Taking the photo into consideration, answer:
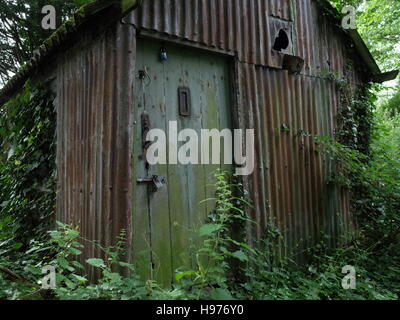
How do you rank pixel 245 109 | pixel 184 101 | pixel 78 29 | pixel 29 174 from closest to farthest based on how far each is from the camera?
pixel 78 29 < pixel 184 101 < pixel 245 109 < pixel 29 174

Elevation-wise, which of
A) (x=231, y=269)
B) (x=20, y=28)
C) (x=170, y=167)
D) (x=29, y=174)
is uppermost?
(x=20, y=28)

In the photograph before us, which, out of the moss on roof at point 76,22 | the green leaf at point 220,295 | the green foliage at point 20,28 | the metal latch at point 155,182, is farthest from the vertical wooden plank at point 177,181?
the green foliage at point 20,28

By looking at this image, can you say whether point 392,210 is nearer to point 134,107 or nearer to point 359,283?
point 359,283

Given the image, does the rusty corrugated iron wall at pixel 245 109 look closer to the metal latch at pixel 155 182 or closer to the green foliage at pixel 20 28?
the metal latch at pixel 155 182

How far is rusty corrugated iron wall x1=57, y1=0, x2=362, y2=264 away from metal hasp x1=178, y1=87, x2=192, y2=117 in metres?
0.65

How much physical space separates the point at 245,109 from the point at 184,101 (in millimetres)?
999

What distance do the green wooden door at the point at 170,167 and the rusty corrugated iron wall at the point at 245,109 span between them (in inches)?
9.9

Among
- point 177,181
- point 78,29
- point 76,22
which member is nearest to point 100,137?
point 177,181

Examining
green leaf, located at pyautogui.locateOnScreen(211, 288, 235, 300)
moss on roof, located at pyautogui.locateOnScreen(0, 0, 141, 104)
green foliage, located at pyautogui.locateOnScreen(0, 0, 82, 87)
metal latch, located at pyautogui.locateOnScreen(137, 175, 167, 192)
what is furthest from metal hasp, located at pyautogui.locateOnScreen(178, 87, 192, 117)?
green foliage, located at pyautogui.locateOnScreen(0, 0, 82, 87)

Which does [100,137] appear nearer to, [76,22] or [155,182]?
[155,182]

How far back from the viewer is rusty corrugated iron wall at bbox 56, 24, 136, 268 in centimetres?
392

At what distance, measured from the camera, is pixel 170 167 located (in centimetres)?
446

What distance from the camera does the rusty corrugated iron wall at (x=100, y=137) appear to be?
3918 millimetres

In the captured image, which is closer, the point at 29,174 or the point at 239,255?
the point at 239,255
